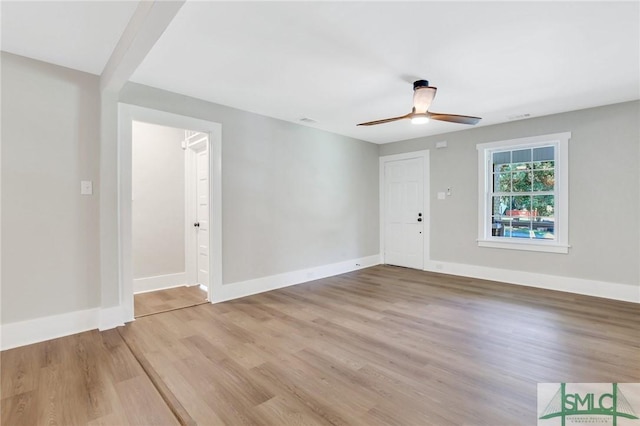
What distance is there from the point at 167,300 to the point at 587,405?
4.36 metres

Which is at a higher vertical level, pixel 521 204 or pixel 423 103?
pixel 423 103

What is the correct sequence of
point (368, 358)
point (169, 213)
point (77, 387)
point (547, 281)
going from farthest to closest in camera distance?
point (169, 213)
point (547, 281)
point (368, 358)
point (77, 387)

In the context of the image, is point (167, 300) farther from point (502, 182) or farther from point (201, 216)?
point (502, 182)

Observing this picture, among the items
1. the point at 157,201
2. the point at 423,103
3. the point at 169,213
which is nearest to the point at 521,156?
the point at 423,103

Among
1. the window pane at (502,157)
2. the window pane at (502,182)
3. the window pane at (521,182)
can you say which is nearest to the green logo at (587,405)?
the window pane at (521,182)

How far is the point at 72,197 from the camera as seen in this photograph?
9.91 ft

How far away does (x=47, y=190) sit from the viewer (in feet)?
9.48

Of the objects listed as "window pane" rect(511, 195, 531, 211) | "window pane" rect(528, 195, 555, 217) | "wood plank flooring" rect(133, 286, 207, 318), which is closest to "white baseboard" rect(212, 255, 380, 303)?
"wood plank flooring" rect(133, 286, 207, 318)

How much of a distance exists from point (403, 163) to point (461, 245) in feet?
6.46

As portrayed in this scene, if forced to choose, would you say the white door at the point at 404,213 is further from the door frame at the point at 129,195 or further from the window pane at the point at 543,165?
the door frame at the point at 129,195

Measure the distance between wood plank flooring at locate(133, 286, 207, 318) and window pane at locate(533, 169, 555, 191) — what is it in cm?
523

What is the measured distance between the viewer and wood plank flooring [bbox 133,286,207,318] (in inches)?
148

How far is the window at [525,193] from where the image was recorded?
4539mm

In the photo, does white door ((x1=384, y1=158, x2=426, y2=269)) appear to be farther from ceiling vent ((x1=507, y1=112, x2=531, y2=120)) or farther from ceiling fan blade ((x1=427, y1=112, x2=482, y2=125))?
ceiling fan blade ((x1=427, y1=112, x2=482, y2=125))
